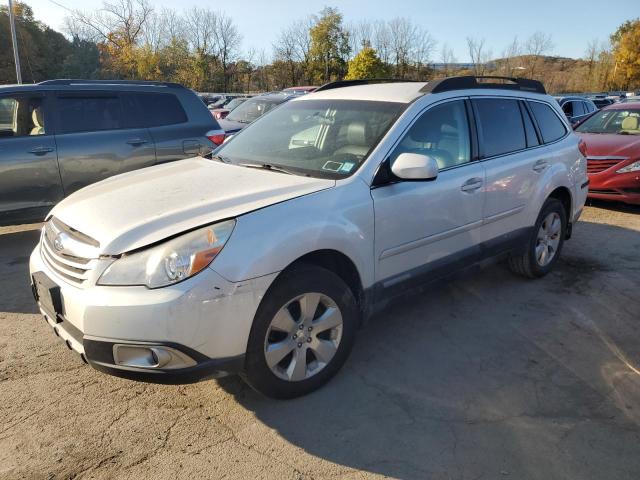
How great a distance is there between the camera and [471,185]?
374cm

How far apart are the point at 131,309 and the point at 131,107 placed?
4597 mm

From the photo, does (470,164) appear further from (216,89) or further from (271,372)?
(216,89)

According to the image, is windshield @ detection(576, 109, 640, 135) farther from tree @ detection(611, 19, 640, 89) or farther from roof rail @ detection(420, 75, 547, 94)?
tree @ detection(611, 19, 640, 89)

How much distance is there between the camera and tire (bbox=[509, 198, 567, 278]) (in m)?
4.62

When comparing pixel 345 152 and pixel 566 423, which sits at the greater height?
pixel 345 152

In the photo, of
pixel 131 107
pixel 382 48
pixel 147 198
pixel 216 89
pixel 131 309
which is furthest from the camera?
pixel 382 48

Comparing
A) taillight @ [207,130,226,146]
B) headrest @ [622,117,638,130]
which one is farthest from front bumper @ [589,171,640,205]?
taillight @ [207,130,226,146]

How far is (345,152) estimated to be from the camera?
3.32 m

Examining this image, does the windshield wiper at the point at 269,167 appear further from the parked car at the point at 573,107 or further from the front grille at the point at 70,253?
the parked car at the point at 573,107

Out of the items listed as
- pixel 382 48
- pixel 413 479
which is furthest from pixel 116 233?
pixel 382 48

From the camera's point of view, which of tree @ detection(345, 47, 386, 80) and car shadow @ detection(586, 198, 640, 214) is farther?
tree @ detection(345, 47, 386, 80)

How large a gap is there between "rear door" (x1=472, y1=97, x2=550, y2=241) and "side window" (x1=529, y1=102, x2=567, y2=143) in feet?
0.50

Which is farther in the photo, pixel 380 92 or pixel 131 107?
pixel 131 107

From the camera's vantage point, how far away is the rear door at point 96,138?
5660 mm
